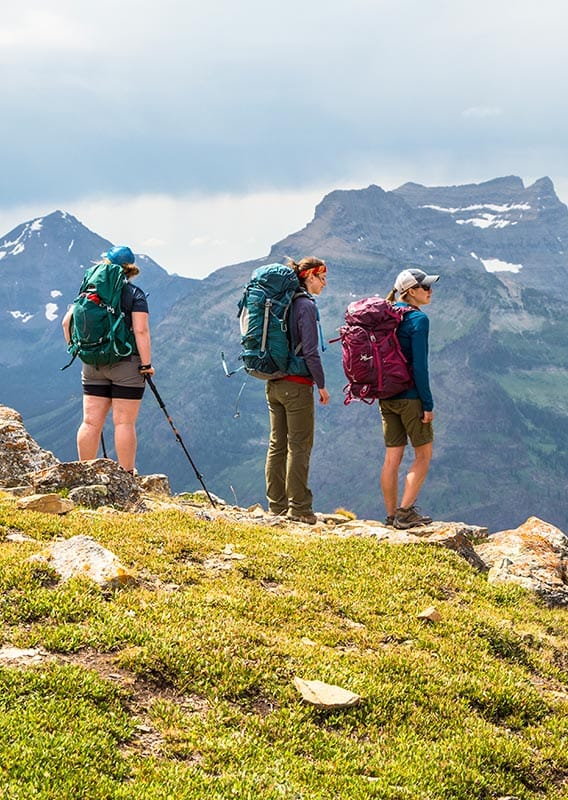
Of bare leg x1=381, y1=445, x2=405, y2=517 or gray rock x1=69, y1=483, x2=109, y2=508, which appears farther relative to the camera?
bare leg x1=381, y1=445, x2=405, y2=517

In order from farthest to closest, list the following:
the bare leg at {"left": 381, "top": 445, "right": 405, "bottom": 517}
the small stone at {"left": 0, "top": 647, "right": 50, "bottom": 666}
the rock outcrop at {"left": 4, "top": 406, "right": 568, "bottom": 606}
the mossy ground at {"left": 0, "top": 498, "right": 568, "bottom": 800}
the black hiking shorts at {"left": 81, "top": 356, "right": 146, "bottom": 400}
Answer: the bare leg at {"left": 381, "top": 445, "right": 405, "bottom": 517} < the black hiking shorts at {"left": 81, "top": 356, "right": 146, "bottom": 400} < the rock outcrop at {"left": 4, "top": 406, "right": 568, "bottom": 606} < the small stone at {"left": 0, "top": 647, "right": 50, "bottom": 666} < the mossy ground at {"left": 0, "top": 498, "right": 568, "bottom": 800}

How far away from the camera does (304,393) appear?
14906 millimetres

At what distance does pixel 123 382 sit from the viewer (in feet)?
44.3

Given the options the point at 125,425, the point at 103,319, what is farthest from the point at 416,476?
the point at 103,319

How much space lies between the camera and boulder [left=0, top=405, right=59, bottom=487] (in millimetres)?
14336

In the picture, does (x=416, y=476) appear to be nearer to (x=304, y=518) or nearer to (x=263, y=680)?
(x=304, y=518)

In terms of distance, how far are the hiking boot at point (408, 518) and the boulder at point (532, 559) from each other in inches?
47.8

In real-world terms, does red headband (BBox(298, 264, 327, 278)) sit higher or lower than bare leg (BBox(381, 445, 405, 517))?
higher

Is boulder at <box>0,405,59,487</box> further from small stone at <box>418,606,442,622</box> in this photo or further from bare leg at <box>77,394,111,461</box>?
small stone at <box>418,606,442,622</box>

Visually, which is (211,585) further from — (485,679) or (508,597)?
(508,597)

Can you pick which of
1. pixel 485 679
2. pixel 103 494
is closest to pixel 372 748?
pixel 485 679

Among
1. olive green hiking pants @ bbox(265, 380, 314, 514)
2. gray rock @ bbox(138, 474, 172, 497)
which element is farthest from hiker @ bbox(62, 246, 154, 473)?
gray rock @ bbox(138, 474, 172, 497)

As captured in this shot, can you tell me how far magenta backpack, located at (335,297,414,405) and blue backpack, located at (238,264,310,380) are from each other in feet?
4.02

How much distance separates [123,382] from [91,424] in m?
1.06
